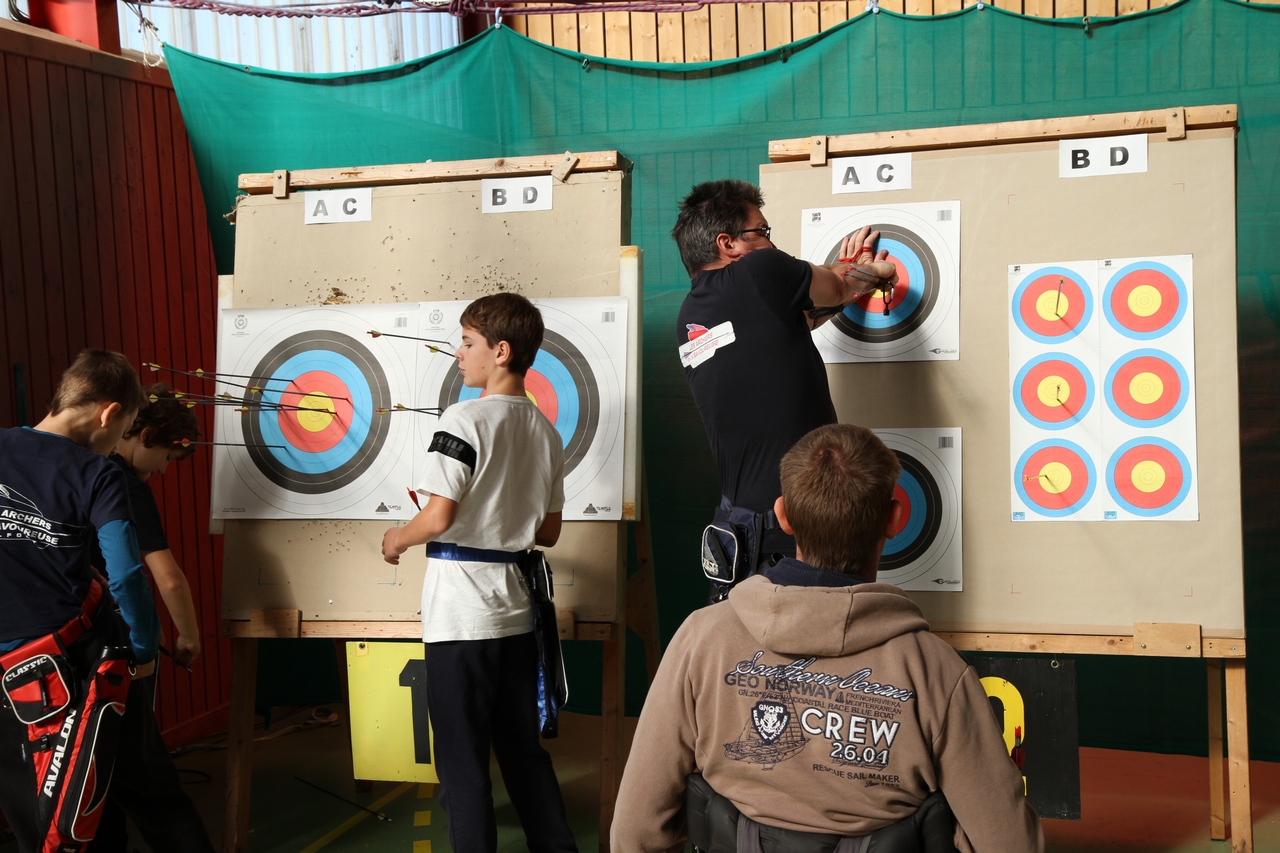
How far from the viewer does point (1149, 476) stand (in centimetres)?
212

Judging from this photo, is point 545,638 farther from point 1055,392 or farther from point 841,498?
point 1055,392

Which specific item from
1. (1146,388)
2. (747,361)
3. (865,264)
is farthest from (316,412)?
(1146,388)

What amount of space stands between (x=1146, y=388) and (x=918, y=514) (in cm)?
53

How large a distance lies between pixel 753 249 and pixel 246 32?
226cm

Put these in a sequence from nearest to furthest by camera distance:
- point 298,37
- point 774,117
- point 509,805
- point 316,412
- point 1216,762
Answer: point 1216,762 → point 316,412 → point 509,805 → point 774,117 → point 298,37

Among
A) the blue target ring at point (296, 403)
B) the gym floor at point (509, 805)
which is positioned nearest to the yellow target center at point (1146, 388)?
the gym floor at point (509, 805)

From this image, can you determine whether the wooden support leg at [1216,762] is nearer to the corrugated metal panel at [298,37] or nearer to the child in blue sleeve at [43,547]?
the child in blue sleeve at [43,547]

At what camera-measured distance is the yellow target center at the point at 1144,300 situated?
2.12 m

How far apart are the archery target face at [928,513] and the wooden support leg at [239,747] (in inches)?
60.7

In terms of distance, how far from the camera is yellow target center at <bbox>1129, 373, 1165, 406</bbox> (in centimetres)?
212

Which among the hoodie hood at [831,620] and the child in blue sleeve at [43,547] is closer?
the hoodie hood at [831,620]

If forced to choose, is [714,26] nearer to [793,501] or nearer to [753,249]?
[753,249]

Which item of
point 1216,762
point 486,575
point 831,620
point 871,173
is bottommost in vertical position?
point 1216,762

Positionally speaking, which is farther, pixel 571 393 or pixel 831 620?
pixel 571 393
